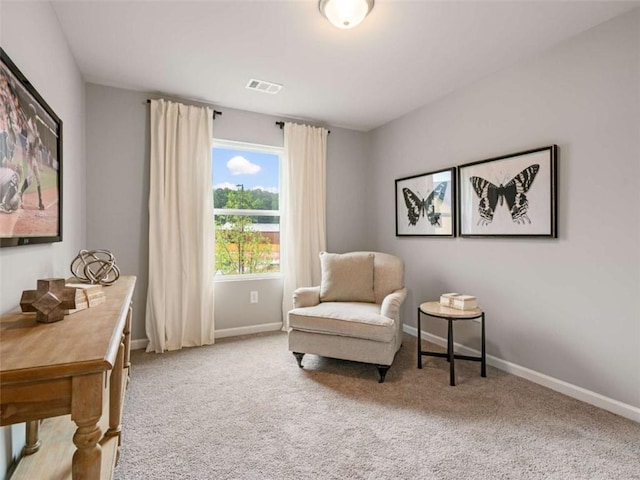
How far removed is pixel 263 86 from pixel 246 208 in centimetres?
128

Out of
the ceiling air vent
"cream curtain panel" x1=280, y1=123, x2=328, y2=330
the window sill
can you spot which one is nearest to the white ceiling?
the ceiling air vent

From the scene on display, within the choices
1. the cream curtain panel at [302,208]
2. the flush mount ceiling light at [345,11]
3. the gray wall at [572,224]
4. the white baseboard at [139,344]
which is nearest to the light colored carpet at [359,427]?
the gray wall at [572,224]

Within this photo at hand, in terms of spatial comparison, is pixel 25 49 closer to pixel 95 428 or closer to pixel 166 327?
pixel 95 428

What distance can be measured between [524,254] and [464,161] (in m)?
0.98

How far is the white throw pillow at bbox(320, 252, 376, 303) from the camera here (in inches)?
123

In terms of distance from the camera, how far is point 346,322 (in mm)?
2576

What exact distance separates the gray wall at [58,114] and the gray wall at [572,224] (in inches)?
118

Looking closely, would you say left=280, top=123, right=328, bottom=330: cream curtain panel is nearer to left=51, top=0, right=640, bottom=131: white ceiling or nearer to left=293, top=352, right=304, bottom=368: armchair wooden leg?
left=51, top=0, right=640, bottom=131: white ceiling

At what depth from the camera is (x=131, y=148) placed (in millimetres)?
3143

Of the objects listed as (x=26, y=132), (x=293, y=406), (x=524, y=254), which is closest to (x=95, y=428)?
(x=26, y=132)

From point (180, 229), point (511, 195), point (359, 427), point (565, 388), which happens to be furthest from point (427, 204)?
point (180, 229)

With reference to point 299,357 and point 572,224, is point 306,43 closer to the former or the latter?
point 572,224

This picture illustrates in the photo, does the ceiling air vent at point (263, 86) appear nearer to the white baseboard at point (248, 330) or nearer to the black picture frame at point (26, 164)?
the black picture frame at point (26, 164)

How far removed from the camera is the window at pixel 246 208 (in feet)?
11.9
